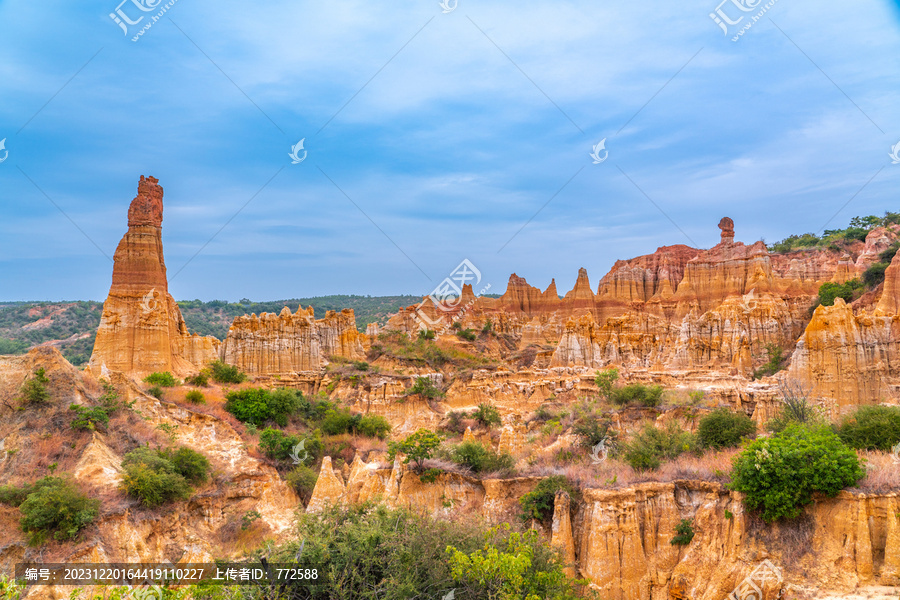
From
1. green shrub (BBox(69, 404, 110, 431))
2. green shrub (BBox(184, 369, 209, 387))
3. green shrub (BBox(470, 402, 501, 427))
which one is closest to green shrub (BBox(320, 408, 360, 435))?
green shrub (BBox(470, 402, 501, 427))

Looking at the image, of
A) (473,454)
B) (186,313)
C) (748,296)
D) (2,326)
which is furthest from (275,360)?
(2,326)

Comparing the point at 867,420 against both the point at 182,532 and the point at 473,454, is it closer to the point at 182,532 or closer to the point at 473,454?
the point at 473,454

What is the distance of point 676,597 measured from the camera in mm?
16031

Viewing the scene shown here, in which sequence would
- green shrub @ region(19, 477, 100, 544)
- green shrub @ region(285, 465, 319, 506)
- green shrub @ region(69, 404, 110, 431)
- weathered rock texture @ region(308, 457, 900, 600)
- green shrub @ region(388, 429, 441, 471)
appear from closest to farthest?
1. weathered rock texture @ region(308, 457, 900, 600)
2. green shrub @ region(19, 477, 100, 544)
3. green shrub @ region(388, 429, 441, 471)
4. green shrub @ region(69, 404, 110, 431)
5. green shrub @ region(285, 465, 319, 506)

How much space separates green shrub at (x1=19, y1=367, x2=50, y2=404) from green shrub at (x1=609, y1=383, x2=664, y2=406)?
2714 cm

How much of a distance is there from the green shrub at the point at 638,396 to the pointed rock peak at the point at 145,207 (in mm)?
29832

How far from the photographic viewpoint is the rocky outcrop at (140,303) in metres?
34.9

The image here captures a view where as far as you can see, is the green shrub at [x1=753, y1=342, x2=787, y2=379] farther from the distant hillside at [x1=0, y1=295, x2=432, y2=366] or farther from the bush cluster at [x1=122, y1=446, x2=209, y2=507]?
the distant hillside at [x1=0, y1=295, x2=432, y2=366]

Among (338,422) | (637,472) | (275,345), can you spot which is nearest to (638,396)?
(637,472)

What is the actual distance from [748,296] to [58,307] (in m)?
137

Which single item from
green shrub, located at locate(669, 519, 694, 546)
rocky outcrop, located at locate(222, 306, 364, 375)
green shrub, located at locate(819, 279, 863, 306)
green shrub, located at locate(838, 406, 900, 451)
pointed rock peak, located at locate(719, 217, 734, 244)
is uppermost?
pointed rock peak, located at locate(719, 217, 734, 244)

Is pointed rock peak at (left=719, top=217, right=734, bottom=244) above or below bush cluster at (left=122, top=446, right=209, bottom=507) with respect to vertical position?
above

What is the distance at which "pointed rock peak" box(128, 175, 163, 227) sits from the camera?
119 feet

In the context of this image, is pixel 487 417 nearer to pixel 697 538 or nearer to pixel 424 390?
pixel 424 390
